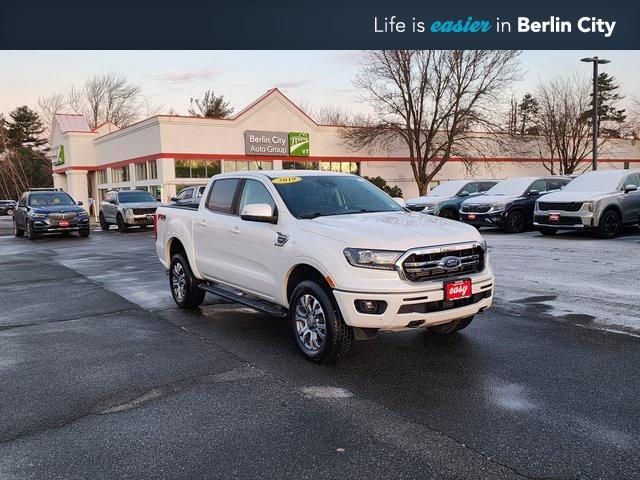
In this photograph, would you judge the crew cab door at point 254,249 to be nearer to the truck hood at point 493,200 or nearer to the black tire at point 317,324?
the black tire at point 317,324

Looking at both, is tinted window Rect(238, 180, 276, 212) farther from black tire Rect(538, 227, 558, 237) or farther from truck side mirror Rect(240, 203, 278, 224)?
black tire Rect(538, 227, 558, 237)

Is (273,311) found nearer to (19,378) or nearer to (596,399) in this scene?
(19,378)

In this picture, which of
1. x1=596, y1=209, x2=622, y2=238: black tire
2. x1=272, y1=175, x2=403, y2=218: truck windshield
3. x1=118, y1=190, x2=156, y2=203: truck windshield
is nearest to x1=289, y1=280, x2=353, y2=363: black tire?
x1=272, y1=175, x2=403, y2=218: truck windshield

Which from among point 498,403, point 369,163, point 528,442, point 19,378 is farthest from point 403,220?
point 369,163

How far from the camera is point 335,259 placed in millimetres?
5055

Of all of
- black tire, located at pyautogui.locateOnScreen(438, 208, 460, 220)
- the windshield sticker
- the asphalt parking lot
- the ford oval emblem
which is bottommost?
the asphalt parking lot

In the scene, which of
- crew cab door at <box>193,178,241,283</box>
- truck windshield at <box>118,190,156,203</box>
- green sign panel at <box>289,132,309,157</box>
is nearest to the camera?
crew cab door at <box>193,178,241,283</box>

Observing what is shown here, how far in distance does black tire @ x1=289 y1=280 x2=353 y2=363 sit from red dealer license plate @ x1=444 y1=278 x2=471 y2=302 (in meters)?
0.96

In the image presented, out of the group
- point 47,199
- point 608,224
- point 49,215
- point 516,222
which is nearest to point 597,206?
point 608,224

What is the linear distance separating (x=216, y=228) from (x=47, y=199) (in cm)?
1817

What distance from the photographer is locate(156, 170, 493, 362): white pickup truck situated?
16.2 feet

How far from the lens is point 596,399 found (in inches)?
172

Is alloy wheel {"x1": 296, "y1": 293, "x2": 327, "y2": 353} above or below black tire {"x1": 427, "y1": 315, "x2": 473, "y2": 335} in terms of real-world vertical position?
above

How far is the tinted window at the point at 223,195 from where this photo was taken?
22.8 ft
